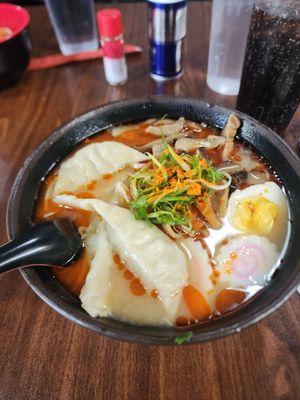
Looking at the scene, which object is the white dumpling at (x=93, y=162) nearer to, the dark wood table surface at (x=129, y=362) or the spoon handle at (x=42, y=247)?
the spoon handle at (x=42, y=247)

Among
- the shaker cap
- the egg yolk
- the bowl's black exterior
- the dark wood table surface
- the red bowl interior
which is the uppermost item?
the shaker cap

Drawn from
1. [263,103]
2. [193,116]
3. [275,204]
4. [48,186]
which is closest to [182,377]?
[275,204]

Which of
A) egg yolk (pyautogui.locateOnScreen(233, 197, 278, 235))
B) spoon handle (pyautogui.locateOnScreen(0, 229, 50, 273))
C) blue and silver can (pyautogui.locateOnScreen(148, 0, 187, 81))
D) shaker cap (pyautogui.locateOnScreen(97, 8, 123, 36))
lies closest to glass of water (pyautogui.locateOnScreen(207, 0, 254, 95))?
blue and silver can (pyautogui.locateOnScreen(148, 0, 187, 81))

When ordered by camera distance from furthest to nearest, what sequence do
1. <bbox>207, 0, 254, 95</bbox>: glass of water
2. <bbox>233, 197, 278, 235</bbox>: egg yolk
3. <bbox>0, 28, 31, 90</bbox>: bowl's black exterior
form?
<bbox>0, 28, 31, 90</bbox>: bowl's black exterior, <bbox>207, 0, 254, 95</bbox>: glass of water, <bbox>233, 197, 278, 235</bbox>: egg yolk

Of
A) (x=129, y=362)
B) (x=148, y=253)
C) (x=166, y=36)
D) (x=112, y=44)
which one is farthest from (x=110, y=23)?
(x=129, y=362)

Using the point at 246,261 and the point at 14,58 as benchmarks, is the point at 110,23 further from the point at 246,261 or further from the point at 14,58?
the point at 246,261

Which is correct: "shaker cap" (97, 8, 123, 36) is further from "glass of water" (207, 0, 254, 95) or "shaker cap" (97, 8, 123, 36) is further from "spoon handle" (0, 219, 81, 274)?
"spoon handle" (0, 219, 81, 274)

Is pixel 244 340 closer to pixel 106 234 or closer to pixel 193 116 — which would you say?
pixel 106 234
